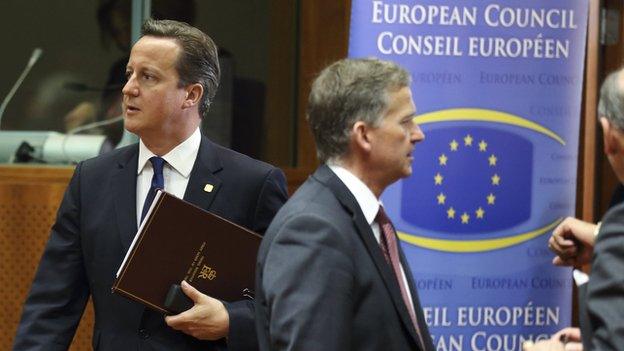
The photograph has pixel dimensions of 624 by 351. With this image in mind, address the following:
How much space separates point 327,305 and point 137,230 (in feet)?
2.85

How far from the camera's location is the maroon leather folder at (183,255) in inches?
107

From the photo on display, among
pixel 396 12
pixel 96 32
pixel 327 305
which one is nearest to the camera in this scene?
pixel 327 305

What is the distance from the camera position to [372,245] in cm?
231

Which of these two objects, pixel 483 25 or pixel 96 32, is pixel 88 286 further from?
pixel 96 32

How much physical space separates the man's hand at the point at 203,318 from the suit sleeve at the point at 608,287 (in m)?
1.01

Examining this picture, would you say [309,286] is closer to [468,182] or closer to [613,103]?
[613,103]

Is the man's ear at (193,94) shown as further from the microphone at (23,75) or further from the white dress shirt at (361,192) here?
the microphone at (23,75)

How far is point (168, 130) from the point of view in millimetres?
2916

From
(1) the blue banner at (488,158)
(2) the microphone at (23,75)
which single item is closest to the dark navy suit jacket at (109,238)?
(1) the blue banner at (488,158)

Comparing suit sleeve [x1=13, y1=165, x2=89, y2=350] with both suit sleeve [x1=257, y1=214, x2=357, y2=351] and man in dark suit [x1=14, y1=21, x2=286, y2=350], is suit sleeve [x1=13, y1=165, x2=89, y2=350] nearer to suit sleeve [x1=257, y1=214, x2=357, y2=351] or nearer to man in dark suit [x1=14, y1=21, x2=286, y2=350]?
man in dark suit [x1=14, y1=21, x2=286, y2=350]

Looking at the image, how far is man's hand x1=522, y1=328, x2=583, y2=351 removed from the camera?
2287 mm

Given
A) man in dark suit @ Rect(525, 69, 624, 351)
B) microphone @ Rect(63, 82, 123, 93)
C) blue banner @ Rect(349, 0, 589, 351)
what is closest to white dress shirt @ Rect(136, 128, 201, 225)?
man in dark suit @ Rect(525, 69, 624, 351)

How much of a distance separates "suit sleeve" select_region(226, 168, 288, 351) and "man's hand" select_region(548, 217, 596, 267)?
28.0 inches

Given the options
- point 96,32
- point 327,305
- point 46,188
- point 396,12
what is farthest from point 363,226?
point 96,32
